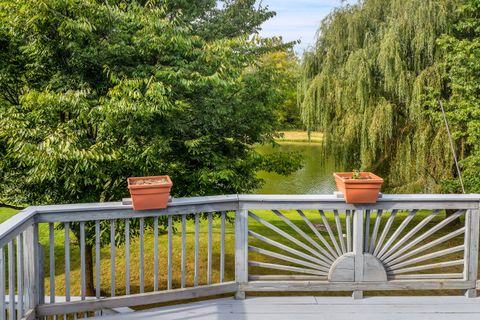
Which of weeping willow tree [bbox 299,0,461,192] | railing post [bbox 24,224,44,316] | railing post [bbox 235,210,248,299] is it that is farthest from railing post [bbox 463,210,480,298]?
weeping willow tree [bbox 299,0,461,192]

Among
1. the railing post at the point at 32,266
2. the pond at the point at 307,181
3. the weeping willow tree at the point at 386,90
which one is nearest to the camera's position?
the railing post at the point at 32,266

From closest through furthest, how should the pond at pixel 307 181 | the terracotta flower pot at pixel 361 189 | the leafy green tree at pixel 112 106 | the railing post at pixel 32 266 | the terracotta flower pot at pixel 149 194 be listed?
the railing post at pixel 32 266, the terracotta flower pot at pixel 149 194, the terracotta flower pot at pixel 361 189, the leafy green tree at pixel 112 106, the pond at pixel 307 181

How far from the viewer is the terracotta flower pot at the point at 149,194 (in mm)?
2533

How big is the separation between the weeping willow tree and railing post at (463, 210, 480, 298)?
181 inches

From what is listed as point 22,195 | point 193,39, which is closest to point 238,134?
point 193,39

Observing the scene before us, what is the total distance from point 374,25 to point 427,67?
1.42m

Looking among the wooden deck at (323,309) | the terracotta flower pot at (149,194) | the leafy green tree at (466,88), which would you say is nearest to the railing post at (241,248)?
the wooden deck at (323,309)

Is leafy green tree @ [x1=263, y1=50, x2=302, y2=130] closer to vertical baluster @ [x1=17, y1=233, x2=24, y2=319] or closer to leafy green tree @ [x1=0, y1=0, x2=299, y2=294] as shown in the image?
leafy green tree @ [x1=0, y1=0, x2=299, y2=294]

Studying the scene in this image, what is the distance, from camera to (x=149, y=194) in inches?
101

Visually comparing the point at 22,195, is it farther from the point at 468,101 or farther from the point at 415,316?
the point at 468,101

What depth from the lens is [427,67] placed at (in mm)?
7430

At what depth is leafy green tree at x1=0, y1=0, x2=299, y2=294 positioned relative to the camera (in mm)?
3805

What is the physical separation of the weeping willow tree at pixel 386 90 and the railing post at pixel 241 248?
539cm

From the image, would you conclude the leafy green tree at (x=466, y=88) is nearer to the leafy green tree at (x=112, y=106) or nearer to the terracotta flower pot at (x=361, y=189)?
the leafy green tree at (x=112, y=106)
